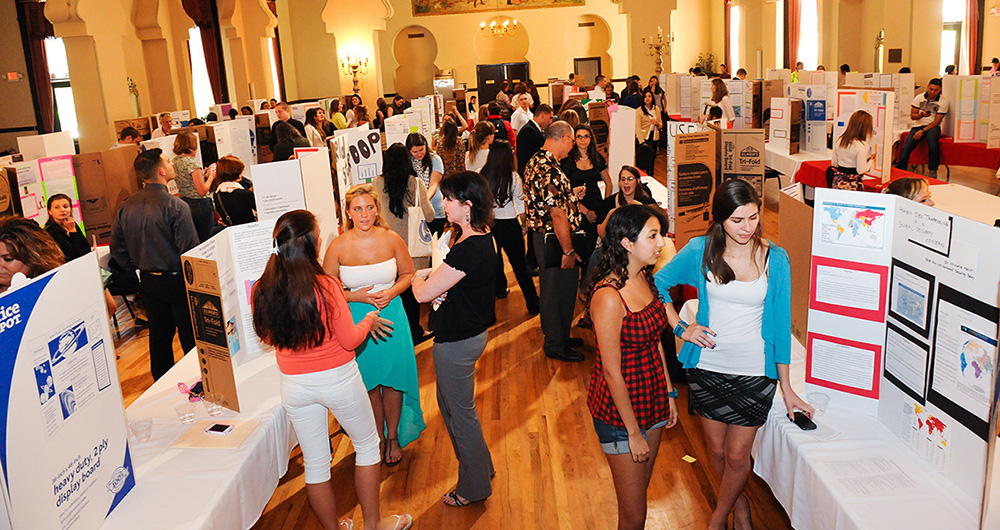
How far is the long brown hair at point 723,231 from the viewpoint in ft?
8.61

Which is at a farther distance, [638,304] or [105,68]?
[105,68]

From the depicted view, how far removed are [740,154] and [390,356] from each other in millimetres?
2592

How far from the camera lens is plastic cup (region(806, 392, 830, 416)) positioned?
282 centimetres

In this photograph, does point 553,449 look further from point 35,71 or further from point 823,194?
point 35,71

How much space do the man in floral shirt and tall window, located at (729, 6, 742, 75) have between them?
19494 mm

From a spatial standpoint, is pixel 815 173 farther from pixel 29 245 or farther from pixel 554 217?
pixel 29 245

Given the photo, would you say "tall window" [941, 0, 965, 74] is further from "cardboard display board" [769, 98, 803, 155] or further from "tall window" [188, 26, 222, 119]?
"tall window" [188, 26, 222, 119]

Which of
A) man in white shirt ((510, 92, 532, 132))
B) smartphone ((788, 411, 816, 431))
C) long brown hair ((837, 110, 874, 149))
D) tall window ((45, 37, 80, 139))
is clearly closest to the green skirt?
smartphone ((788, 411, 816, 431))

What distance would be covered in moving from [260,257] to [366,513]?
1234 mm

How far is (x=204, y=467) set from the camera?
103 inches

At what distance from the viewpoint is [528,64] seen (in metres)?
22.4

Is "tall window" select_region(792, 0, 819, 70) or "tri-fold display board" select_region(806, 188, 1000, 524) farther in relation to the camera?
"tall window" select_region(792, 0, 819, 70)

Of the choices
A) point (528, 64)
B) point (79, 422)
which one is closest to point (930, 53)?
point (528, 64)

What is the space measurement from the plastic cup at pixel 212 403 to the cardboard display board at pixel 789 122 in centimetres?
833
